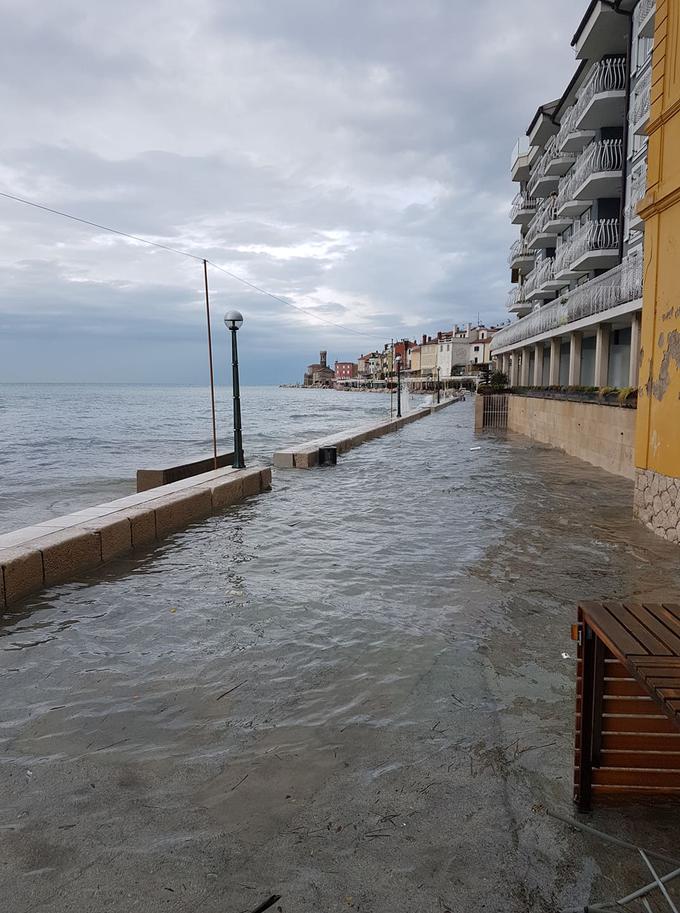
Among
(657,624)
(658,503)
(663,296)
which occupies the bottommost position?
(658,503)

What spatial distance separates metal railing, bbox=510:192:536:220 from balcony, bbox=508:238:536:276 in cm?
224

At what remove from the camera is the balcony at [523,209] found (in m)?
47.3

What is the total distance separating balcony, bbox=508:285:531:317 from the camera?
49.0 meters

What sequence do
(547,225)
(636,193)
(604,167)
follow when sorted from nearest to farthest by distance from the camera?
(636,193)
(604,167)
(547,225)

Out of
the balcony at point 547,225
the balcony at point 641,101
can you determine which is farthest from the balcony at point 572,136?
the balcony at point 641,101

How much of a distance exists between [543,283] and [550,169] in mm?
6132

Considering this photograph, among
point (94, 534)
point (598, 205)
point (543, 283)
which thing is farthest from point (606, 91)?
point (94, 534)

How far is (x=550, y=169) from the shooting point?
35.8 meters

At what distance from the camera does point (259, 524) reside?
991 centimetres

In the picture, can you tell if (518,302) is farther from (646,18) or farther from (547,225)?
(646,18)

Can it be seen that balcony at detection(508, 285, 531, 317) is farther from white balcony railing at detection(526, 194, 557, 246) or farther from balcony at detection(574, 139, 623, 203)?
balcony at detection(574, 139, 623, 203)

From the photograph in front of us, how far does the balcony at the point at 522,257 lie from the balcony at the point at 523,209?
5.18 feet

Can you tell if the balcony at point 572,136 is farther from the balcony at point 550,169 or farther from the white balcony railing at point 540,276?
the white balcony railing at point 540,276

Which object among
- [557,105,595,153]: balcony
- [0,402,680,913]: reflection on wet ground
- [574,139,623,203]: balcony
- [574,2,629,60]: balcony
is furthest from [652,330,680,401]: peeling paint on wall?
[557,105,595,153]: balcony
